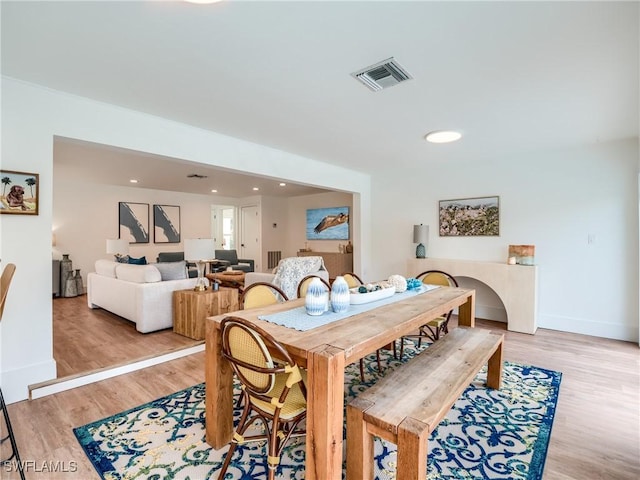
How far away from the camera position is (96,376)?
266 centimetres

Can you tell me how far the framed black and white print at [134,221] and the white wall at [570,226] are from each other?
602 centimetres

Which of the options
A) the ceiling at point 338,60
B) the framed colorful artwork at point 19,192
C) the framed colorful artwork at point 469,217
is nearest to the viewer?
the ceiling at point 338,60

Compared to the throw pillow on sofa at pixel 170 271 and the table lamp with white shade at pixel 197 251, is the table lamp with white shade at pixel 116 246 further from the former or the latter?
the table lamp with white shade at pixel 197 251

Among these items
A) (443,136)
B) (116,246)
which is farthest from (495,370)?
(116,246)

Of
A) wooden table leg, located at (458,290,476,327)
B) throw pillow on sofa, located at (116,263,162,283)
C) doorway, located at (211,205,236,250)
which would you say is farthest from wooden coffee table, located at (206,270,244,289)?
doorway, located at (211,205,236,250)

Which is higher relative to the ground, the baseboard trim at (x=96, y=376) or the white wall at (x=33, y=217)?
the white wall at (x=33, y=217)

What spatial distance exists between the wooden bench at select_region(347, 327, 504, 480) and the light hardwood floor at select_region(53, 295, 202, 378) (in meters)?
2.37

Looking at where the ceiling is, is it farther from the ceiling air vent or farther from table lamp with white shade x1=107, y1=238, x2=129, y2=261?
table lamp with white shade x1=107, y1=238, x2=129, y2=261

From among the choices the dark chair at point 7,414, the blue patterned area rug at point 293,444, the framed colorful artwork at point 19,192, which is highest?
the framed colorful artwork at point 19,192

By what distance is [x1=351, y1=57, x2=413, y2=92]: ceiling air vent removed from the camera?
6.75 ft

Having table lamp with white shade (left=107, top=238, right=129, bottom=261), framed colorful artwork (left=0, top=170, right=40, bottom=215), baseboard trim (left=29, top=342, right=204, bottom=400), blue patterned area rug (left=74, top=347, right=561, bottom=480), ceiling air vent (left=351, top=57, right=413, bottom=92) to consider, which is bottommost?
blue patterned area rug (left=74, top=347, right=561, bottom=480)

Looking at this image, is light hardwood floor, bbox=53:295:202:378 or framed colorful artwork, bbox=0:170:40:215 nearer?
framed colorful artwork, bbox=0:170:40:215

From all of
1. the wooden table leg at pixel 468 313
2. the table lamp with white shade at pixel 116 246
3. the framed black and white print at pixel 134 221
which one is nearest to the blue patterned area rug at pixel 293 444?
the wooden table leg at pixel 468 313

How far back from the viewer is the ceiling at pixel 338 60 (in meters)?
1.60
